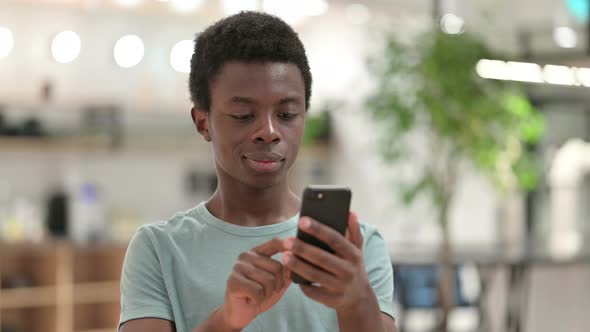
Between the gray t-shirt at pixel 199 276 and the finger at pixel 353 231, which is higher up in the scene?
the finger at pixel 353 231

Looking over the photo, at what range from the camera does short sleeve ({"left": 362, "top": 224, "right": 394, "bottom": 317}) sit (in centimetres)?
125

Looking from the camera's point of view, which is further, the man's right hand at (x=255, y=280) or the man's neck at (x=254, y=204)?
the man's neck at (x=254, y=204)

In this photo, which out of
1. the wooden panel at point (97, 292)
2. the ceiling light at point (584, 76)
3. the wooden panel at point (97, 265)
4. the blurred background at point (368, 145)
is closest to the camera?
the blurred background at point (368, 145)

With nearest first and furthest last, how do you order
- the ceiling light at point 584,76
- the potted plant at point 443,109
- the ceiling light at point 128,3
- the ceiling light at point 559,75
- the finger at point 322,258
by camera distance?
the finger at point 322,258 < the potted plant at point 443,109 < the ceiling light at point 128,3 < the ceiling light at point 584,76 < the ceiling light at point 559,75

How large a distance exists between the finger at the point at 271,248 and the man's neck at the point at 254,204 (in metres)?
0.20

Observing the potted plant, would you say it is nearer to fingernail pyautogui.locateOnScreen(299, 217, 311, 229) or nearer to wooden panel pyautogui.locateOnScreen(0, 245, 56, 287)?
wooden panel pyautogui.locateOnScreen(0, 245, 56, 287)

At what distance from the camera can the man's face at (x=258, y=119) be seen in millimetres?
1160

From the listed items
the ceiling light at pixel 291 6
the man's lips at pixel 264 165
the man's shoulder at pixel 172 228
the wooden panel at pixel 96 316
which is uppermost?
the ceiling light at pixel 291 6

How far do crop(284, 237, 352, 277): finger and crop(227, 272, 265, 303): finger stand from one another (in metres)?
0.06

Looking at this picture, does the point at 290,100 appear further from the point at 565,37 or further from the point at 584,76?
the point at 565,37

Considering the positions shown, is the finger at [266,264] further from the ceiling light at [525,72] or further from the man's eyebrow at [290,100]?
the ceiling light at [525,72]

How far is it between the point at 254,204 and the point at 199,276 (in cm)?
12

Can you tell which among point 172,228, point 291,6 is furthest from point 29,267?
point 172,228

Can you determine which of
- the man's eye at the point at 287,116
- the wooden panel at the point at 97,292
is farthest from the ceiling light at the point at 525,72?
the man's eye at the point at 287,116
